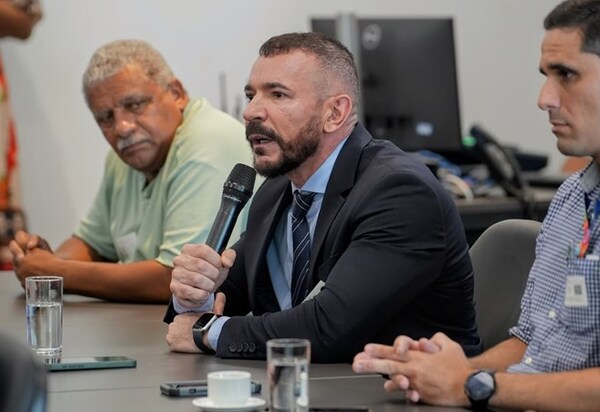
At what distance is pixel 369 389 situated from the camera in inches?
77.6

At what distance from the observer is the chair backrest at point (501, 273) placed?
8.50ft

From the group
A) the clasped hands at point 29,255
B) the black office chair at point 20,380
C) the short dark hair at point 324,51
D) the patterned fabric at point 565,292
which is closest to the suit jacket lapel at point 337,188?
the short dark hair at point 324,51

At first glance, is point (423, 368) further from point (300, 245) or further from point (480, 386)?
point (300, 245)

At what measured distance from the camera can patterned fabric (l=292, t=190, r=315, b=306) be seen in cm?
260

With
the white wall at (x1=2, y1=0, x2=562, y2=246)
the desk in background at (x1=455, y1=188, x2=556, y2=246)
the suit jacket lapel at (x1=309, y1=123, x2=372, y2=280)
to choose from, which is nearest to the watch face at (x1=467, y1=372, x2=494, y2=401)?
the suit jacket lapel at (x1=309, y1=123, x2=372, y2=280)

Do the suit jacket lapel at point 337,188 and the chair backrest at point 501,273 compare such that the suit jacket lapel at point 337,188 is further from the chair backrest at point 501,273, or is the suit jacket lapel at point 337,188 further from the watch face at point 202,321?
the chair backrest at point 501,273

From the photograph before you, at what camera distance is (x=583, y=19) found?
6.63 ft

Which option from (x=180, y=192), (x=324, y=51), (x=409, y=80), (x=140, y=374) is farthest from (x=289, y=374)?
(x=409, y=80)

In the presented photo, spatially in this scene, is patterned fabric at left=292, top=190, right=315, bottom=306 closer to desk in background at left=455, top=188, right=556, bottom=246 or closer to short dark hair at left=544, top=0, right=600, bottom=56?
short dark hair at left=544, top=0, right=600, bottom=56

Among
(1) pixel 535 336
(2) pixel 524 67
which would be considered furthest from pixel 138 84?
(2) pixel 524 67

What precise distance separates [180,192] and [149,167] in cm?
23

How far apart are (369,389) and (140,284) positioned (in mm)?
1371

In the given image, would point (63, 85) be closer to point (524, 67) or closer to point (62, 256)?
point (62, 256)

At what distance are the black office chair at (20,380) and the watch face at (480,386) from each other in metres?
0.93
